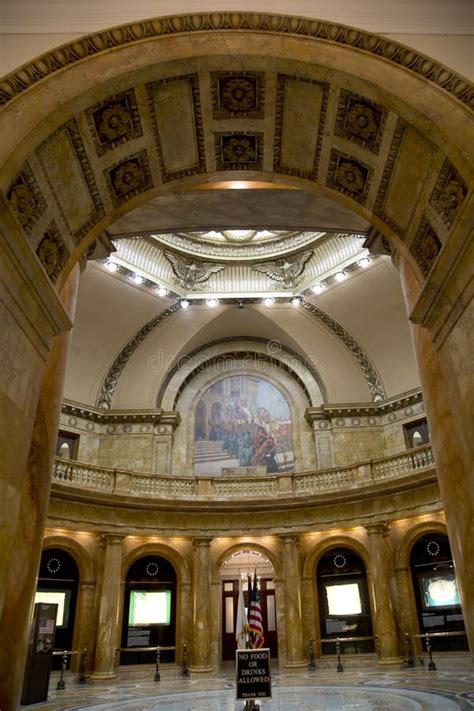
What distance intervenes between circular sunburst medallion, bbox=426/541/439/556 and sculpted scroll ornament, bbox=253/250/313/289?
9562 millimetres

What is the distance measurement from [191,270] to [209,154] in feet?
41.7

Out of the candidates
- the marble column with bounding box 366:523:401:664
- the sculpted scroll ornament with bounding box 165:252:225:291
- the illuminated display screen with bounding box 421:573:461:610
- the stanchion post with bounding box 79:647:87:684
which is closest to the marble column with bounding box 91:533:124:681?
the stanchion post with bounding box 79:647:87:684

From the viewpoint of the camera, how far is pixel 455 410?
5.56 metres

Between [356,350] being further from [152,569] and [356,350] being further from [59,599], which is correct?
[59,599]

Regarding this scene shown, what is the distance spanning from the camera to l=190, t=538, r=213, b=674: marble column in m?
14.9

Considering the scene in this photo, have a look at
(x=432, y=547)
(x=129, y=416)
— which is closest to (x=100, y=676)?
(x=129, y=416)

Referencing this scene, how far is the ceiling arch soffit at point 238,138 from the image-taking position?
5266 mm

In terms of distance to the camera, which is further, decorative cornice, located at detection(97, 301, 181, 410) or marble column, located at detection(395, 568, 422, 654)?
decorative cornice, located at detection(97, 301, 181, 410)

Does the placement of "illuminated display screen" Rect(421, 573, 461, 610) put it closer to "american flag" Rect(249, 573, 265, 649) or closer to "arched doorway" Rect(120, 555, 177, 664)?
"arched doorway" Rect(120, 555, 177, 664)

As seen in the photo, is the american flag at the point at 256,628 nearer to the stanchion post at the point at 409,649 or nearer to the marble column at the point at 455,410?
the marble column at the point at 455,410

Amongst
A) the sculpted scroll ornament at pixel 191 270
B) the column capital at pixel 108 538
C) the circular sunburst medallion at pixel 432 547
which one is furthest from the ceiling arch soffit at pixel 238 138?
the sculpted scroll ornament at pixel 191 270

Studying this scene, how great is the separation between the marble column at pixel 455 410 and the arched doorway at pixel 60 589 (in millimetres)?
12391

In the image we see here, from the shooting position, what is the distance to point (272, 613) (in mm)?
18891

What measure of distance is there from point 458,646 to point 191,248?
14.8 metres
